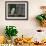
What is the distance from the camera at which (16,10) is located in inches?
135

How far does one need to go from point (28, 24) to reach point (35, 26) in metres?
0.14

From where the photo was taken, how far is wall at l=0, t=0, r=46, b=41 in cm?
342

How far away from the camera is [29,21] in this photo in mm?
3426

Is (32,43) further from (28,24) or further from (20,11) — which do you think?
(20,11)

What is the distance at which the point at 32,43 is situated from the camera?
3150mm

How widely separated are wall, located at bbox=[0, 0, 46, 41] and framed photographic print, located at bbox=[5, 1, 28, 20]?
0.06 m

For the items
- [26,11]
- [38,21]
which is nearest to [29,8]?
[26,11]

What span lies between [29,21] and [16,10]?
1.11ft

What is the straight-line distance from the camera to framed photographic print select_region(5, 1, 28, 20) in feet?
11.2

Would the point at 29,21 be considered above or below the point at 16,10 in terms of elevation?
below

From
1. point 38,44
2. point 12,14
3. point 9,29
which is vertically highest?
point 12,14

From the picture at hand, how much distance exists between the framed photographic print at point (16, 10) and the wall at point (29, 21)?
0.20 ft

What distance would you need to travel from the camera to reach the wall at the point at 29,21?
3.42m

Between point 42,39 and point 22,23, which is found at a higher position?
point 22,23
